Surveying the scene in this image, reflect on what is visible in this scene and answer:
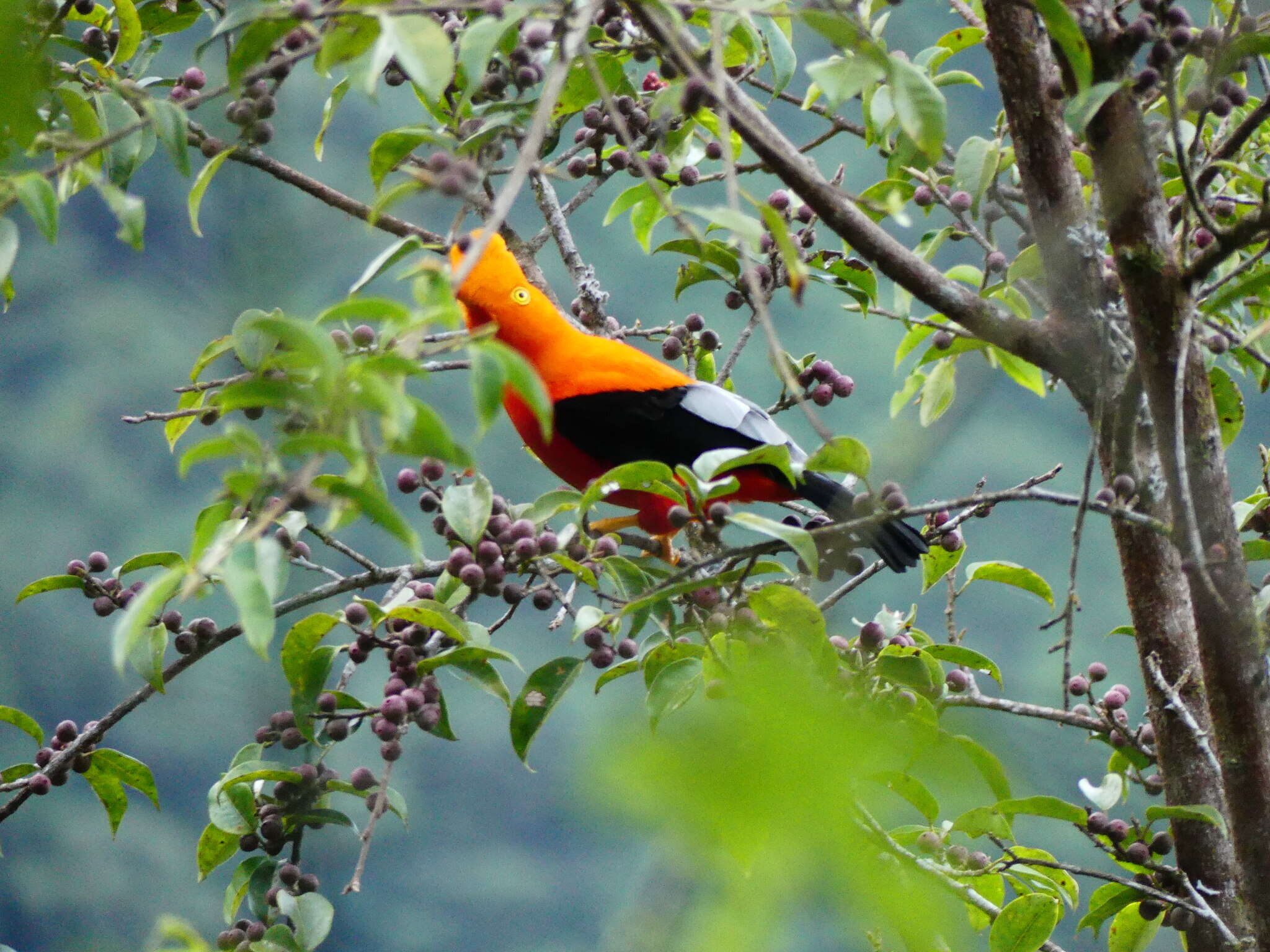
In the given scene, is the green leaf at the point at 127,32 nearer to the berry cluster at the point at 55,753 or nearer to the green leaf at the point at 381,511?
the berry cluster at the point at 55,753

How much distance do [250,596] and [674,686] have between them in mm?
601

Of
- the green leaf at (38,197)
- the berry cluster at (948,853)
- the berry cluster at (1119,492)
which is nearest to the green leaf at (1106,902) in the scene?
the berry cluster at (948,853)

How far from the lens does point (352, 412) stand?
66 cm

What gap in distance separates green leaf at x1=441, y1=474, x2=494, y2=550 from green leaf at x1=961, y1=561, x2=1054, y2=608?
0.67 meters

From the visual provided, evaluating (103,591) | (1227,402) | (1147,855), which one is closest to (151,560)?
(103,591)

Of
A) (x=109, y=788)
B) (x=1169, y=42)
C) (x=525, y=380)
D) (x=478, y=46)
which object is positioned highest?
(x=1169, y=42)

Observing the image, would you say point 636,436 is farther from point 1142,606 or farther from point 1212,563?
point 1212,563

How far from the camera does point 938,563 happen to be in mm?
1732

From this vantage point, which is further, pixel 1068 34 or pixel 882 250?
pixel 882 250

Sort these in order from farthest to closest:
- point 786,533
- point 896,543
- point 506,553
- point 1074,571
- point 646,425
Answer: point 646,425 < point 896,543 < point 506,553 < point 1074,571 < point 786,533

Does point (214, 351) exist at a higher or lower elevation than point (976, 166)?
lower

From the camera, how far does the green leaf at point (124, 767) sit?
5.07ft

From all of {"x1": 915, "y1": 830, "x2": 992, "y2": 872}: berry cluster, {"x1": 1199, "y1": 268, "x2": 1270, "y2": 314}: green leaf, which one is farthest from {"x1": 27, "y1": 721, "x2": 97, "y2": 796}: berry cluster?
{"x1": 1199, "y1": 268, "x2": 1270, "y2": 314}: green leaf

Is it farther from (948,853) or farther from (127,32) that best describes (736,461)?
(127,32)
